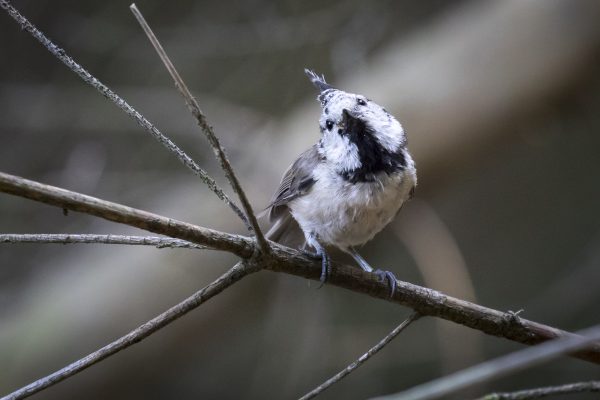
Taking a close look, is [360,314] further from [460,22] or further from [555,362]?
[460,22]

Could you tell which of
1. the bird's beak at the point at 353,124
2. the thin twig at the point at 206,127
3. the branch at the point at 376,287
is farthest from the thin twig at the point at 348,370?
the bird's beak at the point at 353,124

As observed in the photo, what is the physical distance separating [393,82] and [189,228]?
2.74 meters

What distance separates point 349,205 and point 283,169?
1517mm

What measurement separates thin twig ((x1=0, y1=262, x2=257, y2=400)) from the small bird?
0.72m

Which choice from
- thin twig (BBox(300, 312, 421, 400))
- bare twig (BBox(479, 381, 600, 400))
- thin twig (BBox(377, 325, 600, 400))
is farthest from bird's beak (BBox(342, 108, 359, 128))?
thin twig (BBox(377, 325, 600, 400))

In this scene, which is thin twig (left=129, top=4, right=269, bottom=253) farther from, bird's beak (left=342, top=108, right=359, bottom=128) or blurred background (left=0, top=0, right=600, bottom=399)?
blurred background (left=0, top=0, right=600, bottom=399)

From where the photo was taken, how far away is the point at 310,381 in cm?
403

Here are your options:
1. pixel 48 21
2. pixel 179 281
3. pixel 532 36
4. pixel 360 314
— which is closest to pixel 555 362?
pixel 360 314

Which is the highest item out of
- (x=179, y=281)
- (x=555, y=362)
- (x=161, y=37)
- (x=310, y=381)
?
(x=161, y=37)

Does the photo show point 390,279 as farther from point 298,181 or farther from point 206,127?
point 206,127

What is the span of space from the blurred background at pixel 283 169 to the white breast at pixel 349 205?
3.18 feet

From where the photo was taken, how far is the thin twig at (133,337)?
4.11 feet

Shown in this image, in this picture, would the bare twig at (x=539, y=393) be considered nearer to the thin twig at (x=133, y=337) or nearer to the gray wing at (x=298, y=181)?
the thin twig at (x=133, y=337)

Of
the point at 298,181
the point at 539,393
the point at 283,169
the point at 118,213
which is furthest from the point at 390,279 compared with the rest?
Result: the point at 283,169
